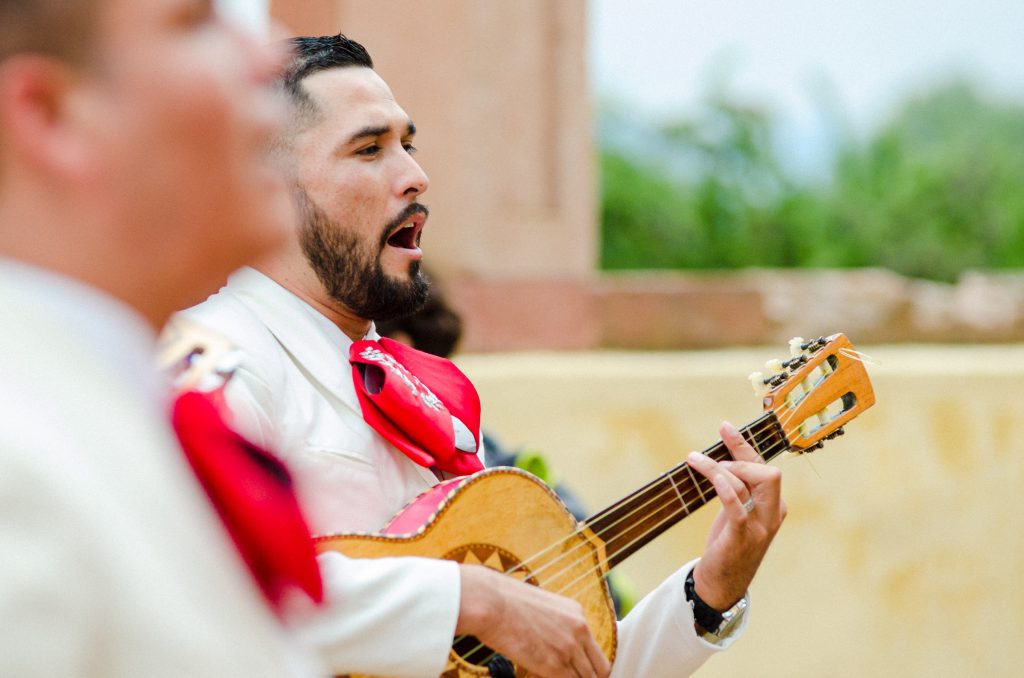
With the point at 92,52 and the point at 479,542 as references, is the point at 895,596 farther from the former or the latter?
the point at 92,52

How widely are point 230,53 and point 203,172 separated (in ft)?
0.19

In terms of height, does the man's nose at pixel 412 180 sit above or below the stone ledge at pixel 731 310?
above

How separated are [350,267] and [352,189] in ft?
0.33

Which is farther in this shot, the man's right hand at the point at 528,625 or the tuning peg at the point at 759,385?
the tuning peg at the point at 759,385

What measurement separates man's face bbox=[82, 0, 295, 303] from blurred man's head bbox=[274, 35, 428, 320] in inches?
40.7

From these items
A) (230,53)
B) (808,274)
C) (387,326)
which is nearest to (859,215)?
(808,274)

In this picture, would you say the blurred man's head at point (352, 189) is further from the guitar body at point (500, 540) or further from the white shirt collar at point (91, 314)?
the white shirt collar at point (91, 314)

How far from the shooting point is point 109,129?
60 centimetres

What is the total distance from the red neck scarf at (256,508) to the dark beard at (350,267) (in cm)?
94

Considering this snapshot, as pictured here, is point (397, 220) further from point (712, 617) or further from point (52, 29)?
point (52, 29)

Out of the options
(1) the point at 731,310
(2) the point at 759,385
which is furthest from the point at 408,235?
(1) the point at 731,310

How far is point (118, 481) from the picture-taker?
1.82 feet

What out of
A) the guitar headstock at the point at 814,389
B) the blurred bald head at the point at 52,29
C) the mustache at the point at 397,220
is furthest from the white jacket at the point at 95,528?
the guitar headstock at the point at 814,389

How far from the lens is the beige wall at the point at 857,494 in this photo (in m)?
4.32
